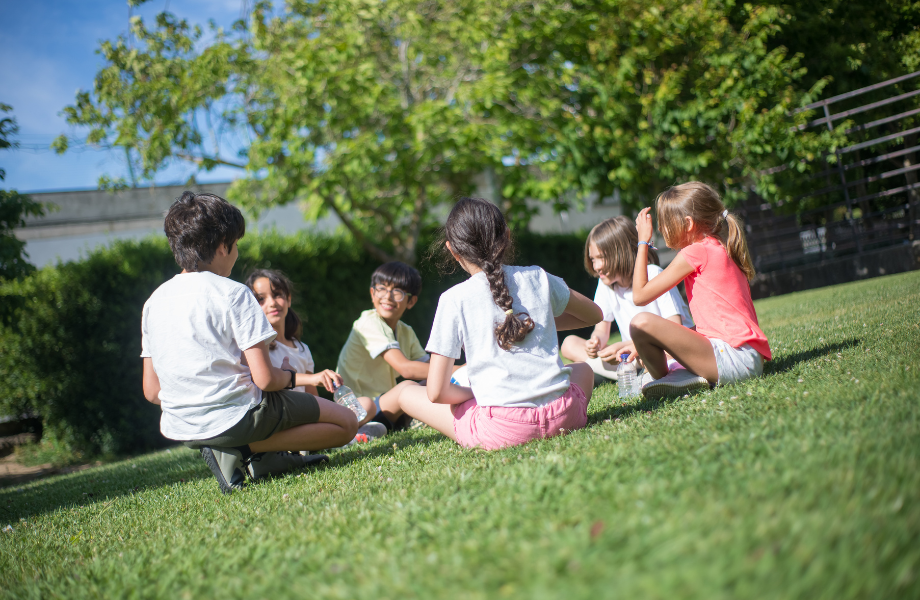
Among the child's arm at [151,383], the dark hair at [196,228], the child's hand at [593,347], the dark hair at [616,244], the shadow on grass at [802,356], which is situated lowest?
the shadow on grass at [802,356]

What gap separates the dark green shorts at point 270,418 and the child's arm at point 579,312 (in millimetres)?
1695

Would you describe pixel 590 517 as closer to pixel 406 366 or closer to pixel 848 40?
pixel 406 366

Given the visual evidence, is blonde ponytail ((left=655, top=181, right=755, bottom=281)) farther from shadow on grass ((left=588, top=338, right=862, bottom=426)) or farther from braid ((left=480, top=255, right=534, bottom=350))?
braid ((left=480, top=255, right=534, bottom=350))

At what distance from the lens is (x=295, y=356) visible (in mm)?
5344

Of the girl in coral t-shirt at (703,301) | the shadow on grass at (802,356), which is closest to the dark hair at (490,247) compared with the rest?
the girl in coral t-shirt at (703,301)

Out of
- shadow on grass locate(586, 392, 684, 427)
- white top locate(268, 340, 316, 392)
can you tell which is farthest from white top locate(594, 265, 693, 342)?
white top locate(268, 340, 316, 392)

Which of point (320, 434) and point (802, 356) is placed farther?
point (802, 356)

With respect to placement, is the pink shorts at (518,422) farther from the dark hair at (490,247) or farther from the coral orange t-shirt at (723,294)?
the coral orange t-shirt at (723,294)

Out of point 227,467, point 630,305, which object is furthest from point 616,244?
point 227,467

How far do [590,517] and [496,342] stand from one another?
4.98 ft

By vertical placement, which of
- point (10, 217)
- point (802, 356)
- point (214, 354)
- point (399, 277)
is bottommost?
point (802, 356)

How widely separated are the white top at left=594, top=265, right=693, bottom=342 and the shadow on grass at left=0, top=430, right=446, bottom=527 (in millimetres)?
1813

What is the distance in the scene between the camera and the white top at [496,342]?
3.30 meters

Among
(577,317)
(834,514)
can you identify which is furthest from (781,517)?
(577,317)
